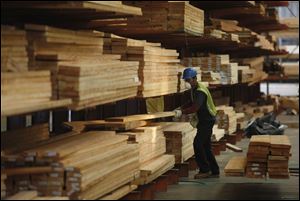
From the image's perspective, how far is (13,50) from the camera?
625 centimetres

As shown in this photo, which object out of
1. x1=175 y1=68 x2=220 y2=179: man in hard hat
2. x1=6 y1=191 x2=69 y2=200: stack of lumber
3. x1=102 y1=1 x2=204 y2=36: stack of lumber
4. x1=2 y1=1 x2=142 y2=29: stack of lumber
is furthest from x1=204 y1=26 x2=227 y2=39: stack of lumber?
x1=6 y1=191 x2=69 y2=200: stack of lumber

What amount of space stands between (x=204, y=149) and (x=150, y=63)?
2.61m

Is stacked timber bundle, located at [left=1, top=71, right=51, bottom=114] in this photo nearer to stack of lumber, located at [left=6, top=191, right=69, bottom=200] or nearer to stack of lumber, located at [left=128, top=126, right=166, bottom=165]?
stack of lumber, located at [left=6, top=191, right=69, bottom=200]

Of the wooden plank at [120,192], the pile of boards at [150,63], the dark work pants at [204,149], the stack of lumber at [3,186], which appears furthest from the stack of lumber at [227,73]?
the stack of lumber at [3,186]

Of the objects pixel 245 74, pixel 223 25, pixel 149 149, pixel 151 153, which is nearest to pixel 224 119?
pixel 223 25

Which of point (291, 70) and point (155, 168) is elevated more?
point (291, 70)

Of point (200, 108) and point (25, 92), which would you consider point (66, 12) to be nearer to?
point (25, 92)

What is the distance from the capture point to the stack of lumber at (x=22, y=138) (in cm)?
697

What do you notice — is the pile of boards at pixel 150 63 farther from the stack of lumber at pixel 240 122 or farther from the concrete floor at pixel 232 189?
the stack of lumber at pixel 240 122

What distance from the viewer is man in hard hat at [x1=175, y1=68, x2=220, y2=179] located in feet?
37.3

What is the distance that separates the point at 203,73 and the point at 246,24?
32.3ft

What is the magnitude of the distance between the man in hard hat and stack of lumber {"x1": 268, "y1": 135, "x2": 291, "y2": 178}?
5.10ft

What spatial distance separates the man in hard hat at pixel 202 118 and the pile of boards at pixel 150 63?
365 millimetres

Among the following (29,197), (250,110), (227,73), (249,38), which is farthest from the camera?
(250,110)
